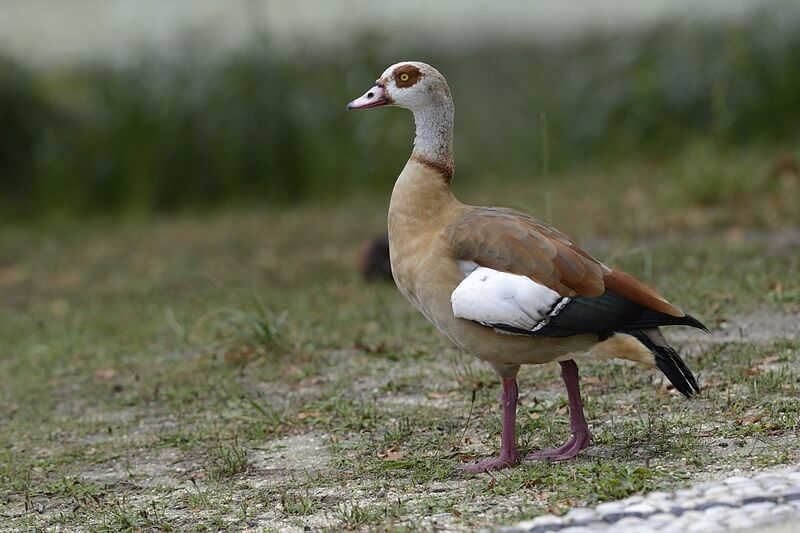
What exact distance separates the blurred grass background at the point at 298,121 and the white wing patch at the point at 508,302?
6833 millimetres

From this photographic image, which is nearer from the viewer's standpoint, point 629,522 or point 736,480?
point 629,522

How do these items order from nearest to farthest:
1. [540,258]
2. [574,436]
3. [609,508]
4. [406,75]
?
[609,508], [540,258], [574,436], [406,75]

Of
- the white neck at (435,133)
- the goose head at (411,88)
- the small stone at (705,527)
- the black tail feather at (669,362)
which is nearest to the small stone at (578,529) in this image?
the small stone at (705,527)

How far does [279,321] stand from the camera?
617 cm

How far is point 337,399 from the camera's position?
533cm

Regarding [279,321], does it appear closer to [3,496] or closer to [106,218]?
[3,496]

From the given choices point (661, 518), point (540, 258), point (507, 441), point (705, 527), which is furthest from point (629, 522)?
point (540, 258)

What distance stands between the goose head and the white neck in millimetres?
15

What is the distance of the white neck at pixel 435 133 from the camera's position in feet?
15.3

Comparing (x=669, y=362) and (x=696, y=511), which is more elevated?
(x=669, y=362)

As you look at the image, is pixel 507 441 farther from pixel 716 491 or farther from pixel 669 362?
pixel 716 491

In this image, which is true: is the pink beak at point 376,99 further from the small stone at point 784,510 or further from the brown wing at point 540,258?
the small stone at point 784,510

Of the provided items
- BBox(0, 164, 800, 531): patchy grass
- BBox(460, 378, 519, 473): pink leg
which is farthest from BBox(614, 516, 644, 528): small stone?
BBox(460, 378, 519, 473): pink leg

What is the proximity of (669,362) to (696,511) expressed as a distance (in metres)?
0.78
